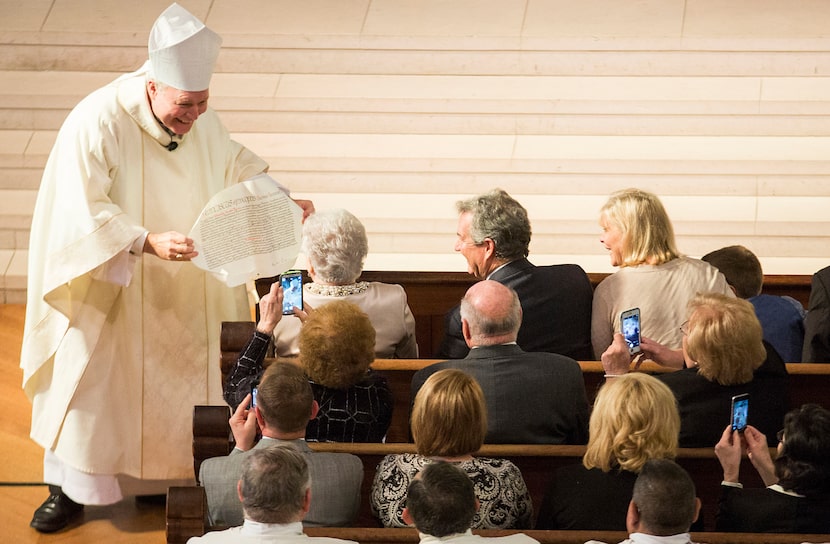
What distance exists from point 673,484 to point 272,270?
6.40 ft

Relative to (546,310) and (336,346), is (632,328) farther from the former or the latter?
(336,346)

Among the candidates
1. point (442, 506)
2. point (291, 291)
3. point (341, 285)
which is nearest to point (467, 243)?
point (341, 285)

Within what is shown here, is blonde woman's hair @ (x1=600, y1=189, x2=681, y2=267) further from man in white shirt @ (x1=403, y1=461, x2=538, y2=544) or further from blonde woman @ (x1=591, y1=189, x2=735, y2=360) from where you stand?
man in white shirt @ (x1=403, y1=461, x2=538, y2=544)

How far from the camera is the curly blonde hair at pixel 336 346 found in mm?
3658

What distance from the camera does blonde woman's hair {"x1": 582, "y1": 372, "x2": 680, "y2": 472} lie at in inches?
127

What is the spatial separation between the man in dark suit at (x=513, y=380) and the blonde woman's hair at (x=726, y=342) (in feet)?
1.14

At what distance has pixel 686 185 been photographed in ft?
25.1

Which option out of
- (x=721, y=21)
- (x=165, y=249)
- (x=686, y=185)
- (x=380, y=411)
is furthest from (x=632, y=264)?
(x=721, y=21)

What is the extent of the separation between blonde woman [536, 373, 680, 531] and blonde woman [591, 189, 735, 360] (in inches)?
39.4

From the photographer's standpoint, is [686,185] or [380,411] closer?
[380,411]

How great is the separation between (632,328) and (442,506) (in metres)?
1.19

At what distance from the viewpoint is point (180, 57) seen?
439cm

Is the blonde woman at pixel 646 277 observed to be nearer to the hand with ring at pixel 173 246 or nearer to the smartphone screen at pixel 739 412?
the smartphone screen at pixel 739 412

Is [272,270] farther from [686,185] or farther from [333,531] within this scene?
[686,185]
